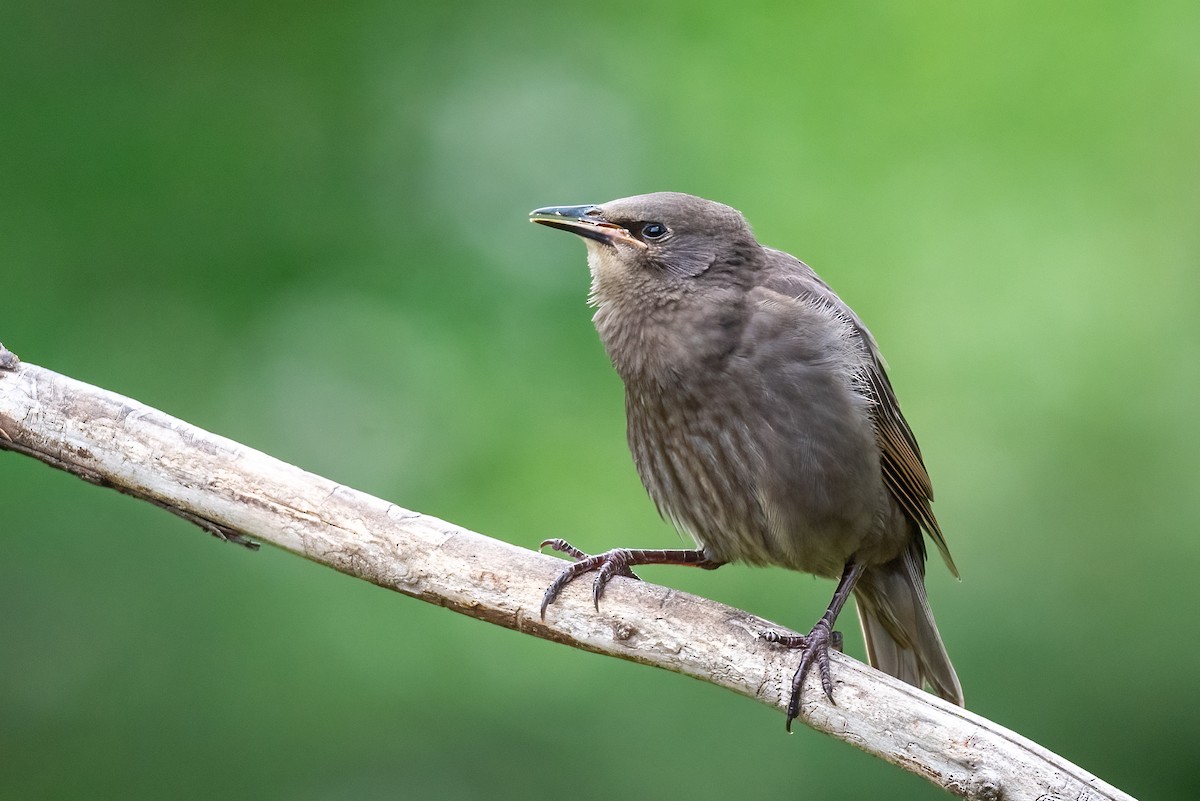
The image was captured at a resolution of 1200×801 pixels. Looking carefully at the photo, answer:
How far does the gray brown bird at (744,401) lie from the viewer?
13.5 ft

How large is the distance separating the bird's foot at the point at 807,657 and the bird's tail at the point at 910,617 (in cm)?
90

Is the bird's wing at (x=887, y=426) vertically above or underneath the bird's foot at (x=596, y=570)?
above

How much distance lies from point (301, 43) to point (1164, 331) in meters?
4.17

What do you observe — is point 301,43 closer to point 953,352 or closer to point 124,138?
point 124,138

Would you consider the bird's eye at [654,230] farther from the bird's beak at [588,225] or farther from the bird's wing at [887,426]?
the bird's wing at [887,426]

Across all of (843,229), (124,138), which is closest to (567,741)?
(843,229)

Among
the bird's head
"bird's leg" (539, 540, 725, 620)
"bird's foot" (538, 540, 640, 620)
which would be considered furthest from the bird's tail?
the bird's head

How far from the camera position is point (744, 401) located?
4094 millimetres

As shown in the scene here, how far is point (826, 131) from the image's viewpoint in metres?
6.27

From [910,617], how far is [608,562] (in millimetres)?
1284

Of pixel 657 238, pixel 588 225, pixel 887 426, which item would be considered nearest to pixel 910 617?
pixel 887 426

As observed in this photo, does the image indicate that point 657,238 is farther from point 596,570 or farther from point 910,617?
point 910,617

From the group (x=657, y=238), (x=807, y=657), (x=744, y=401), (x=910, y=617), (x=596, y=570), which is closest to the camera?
(x=807, y=657)

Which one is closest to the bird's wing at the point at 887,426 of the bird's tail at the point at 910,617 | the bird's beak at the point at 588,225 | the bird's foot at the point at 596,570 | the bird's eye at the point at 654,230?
the bird's tail at the point at 910,617
